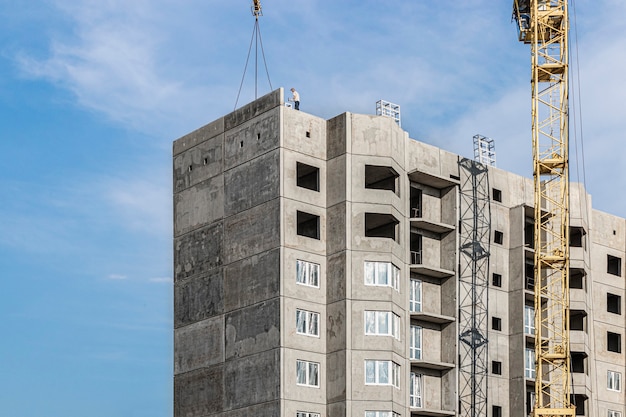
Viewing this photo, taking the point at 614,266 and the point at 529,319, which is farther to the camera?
the point at 614,266

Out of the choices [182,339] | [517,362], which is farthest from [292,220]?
[517,362]

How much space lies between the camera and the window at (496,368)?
348 ft

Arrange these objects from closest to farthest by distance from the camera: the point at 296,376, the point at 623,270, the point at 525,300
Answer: the point at 296,376, the point at 525,300, the point at 623,270

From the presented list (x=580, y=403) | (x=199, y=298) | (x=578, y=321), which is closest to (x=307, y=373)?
(x=199, y=298)

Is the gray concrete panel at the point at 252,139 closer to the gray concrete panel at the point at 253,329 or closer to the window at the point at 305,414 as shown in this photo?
the gray concrete panel at the point at 253,329

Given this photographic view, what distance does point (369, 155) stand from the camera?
9881cm

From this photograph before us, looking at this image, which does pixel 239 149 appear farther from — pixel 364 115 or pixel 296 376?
pixel 296 376

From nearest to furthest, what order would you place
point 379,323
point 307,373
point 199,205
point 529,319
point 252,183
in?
point 307,373
point 379,323
point 252,183
point 199,205
point 529,319

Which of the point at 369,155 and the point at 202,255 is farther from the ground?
the point at 369,155

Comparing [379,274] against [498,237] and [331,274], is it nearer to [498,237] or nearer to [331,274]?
[331,274]

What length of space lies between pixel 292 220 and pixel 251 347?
9408 mm

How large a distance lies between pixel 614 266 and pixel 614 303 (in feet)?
11.1

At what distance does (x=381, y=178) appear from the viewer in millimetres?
102750

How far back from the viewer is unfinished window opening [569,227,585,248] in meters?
115
